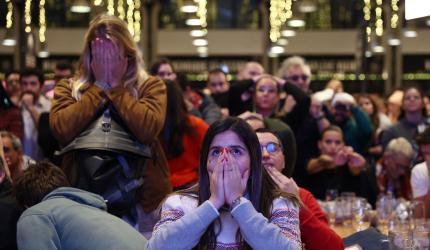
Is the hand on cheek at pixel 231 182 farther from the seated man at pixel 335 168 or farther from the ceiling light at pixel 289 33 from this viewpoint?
the ceiling light at pixel 289 33

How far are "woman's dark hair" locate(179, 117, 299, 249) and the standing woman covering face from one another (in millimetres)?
1223

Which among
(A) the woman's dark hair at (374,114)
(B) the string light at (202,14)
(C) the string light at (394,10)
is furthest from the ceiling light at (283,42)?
(A) the woman's dark hair at (374,114)

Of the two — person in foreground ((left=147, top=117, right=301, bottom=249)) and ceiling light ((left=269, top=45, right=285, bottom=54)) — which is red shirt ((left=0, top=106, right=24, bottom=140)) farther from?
ceiling light ((left=269, top=45, right=285, bottom=54))

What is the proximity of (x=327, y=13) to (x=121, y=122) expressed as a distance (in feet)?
79.3

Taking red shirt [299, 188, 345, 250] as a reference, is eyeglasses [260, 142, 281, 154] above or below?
above

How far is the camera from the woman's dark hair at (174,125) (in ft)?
21.5

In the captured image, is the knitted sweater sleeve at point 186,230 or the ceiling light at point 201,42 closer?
the knitted sweater sleeve at point 186,230

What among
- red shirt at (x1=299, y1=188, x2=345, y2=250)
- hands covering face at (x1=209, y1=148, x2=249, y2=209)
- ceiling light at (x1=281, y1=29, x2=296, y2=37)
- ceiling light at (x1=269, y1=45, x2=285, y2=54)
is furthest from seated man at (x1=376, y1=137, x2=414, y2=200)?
ceiling light at (x1=281, y1=29, x2=296, y2=37)

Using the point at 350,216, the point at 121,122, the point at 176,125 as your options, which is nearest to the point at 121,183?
the point at 121,122

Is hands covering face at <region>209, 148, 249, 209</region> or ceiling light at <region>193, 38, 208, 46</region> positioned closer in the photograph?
hands covering face at <region>209, 148, 249, 209</region>

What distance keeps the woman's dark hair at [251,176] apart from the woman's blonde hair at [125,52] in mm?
1449

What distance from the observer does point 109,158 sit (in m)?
5.32

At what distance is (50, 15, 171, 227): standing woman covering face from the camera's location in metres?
5.34

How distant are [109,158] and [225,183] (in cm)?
153
